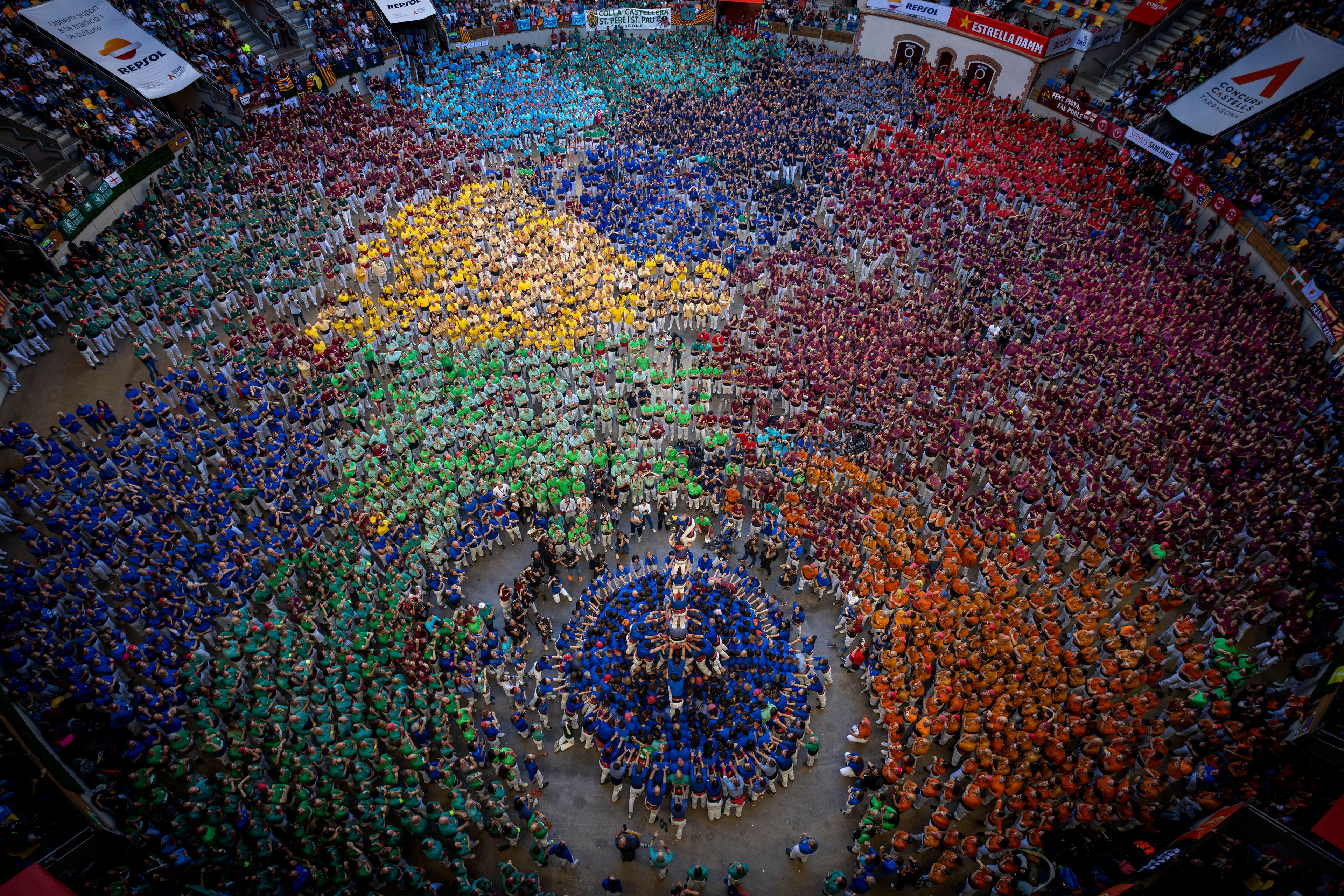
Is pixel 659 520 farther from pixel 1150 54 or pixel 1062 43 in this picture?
pixel 1150 54

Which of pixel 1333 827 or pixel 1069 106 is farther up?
pixel 1069 106

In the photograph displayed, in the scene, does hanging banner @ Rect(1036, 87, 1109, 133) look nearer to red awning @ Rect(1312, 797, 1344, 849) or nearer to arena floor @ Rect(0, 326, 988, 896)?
red awning @ Rect(1312, 797, 1344, 849)

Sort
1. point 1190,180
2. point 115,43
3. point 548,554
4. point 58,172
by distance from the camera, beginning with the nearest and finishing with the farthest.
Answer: point 548,554 → point 58,172 → point 1190,180 → point 115,43

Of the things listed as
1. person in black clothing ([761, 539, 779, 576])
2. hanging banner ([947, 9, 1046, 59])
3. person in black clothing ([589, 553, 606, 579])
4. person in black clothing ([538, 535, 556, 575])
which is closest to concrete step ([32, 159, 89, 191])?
person in black clothing ([538, 535, 556, 575])

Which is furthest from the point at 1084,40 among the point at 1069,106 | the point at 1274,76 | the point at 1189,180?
the point at 1189,180

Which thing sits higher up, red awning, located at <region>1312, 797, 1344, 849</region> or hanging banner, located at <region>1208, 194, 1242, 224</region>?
hanging banner, located at <region>1208, 194, 1242, 224</region>

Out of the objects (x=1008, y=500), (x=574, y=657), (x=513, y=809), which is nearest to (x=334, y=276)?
(x=574, y=657)

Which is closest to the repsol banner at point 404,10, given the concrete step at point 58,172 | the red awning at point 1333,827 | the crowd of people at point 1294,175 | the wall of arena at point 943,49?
the concrete step at point 58,172
